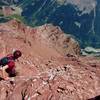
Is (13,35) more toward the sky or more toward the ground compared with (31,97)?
more toward the sky

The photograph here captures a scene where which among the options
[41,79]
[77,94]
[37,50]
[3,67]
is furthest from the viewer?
[37,50]

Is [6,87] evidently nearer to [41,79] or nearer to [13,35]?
[41,79]

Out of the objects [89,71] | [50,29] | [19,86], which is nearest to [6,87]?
[19,86]

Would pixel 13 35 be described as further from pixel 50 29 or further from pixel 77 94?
pixel 50 29

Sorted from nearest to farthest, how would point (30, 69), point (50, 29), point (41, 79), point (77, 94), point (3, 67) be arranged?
point (77, 94), point (41, 79), point (3, 67), point (30, 69), point (50, 29)

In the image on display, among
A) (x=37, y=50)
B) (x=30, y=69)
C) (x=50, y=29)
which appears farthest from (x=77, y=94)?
(x=50, y=29)

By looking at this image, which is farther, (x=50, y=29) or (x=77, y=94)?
(x=50, y=29)

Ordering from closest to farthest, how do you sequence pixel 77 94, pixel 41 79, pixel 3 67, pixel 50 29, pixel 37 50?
pixel 77 94 < pixel 41 79 < pixel 3 67 < pixel 37 50 < pixel 50 29

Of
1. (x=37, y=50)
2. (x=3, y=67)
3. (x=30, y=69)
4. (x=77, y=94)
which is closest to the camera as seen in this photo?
(x=77, y=94)

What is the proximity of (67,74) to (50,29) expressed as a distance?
68.1 meters

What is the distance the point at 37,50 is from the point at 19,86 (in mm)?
23583

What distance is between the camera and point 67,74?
29.5m

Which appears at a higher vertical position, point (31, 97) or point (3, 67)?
point (3, 67)

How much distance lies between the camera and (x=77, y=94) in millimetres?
26625
